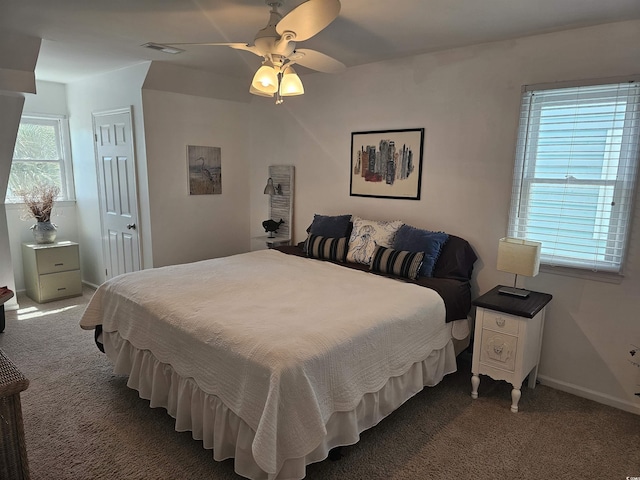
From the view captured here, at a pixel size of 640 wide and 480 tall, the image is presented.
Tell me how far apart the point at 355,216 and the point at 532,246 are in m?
1.64

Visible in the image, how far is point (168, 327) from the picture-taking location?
2199 mm

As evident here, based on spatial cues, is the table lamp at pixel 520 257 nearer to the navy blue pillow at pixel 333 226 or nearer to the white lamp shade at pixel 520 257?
the white lamp shade at pixel 520 257

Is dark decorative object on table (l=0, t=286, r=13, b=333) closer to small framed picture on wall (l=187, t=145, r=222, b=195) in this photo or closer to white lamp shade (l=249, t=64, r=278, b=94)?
small framed picture on wall (l=187, t=145, r=222, b=195)

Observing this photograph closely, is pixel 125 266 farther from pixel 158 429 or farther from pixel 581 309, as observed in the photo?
pixel 581 309

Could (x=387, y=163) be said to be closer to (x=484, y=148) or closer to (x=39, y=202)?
A: (x=484, y=148)

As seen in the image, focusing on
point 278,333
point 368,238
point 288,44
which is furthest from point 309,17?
point 368,238

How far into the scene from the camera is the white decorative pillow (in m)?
3.31

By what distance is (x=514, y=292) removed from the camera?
2.74 meters

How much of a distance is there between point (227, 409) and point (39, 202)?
3.90m

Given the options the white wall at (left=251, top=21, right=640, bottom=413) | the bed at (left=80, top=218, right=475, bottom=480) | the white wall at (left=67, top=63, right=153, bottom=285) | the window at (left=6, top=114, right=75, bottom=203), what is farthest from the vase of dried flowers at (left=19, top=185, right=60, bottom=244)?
the white wall at (left=251, top=21, right=640, bottom=413)

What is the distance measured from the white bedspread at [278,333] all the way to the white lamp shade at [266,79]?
4.05 ft

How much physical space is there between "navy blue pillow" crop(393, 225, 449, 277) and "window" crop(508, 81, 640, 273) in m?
0.53

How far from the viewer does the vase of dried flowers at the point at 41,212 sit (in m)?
A: 4.43

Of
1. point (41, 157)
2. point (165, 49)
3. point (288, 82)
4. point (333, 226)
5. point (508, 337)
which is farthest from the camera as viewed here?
point (41, 157)
